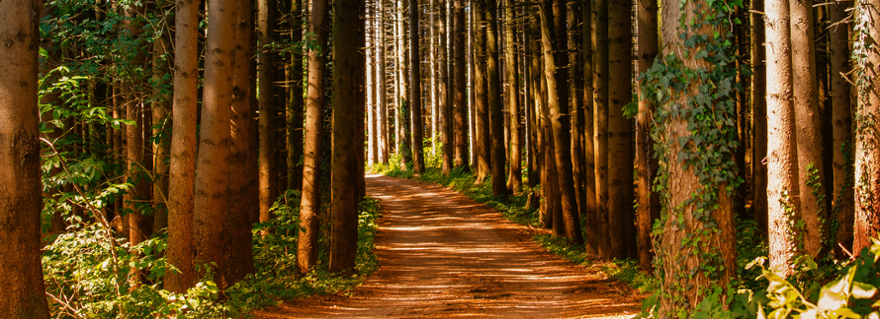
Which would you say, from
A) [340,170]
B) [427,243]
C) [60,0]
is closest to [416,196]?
[427,243]

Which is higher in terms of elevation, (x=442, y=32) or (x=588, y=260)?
(x=442, y=32)

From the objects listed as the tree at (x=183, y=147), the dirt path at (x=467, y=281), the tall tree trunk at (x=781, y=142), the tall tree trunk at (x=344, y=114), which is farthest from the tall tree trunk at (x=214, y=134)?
the tall tree trunk at (x=781, y=142)

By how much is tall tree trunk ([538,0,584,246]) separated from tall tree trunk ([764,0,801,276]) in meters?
5.37

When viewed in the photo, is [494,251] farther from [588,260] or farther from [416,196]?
[416,196]

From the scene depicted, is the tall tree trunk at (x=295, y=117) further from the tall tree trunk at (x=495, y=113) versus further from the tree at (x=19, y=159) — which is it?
the tree at (x=19, y=159)

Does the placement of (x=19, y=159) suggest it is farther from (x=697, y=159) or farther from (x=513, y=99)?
(x=513, y=99)

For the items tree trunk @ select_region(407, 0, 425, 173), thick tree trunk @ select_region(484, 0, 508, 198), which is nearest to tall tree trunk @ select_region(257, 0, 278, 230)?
thick tree trunk @ select_region(484, 0, 508, 198)

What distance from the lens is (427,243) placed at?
14992 mm

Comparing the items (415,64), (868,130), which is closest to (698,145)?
(868,130)

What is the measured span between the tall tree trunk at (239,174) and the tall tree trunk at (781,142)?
23.5 ft

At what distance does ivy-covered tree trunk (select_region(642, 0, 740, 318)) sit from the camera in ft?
16.6

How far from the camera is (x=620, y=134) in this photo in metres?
10.5

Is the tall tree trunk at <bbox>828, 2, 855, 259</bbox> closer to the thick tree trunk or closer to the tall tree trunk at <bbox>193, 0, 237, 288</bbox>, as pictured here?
the tall tree trunk at <bbox>193, 0, 237, 288</bbox>

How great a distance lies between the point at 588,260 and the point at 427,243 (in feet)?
14.5
